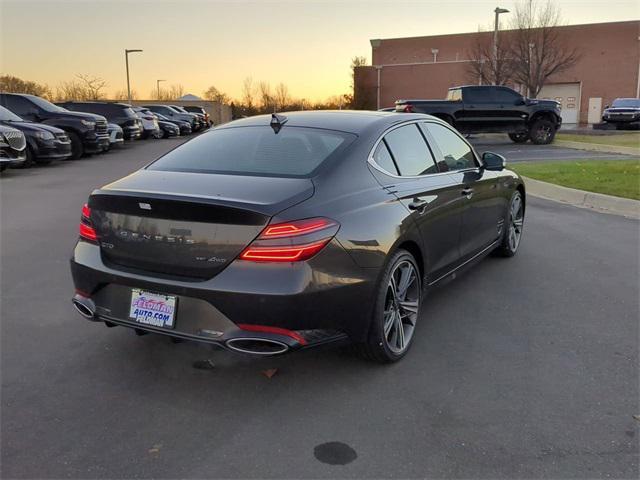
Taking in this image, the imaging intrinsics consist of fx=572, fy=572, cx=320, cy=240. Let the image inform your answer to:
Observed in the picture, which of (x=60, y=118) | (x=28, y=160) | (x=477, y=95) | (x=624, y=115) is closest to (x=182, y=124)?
(x=60, y=118)

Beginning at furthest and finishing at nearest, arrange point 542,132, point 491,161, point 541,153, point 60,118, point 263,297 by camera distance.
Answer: point 542,132
point 541,153
point 60,118
point 491,161
point 263,297

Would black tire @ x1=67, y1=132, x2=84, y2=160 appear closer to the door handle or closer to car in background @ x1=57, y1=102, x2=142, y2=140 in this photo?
car in background @ x1=57, y1=102, x2=142, y2=140

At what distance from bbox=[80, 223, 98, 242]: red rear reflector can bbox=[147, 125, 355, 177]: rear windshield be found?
0.61 metres

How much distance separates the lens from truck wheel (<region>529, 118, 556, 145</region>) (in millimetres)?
20797

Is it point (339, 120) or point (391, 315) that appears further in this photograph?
point (339, 120)

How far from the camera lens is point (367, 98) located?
194 feet

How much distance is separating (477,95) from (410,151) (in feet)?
57.4

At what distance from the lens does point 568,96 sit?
4916 cm

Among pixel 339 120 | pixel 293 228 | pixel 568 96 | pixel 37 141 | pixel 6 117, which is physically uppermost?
pixel 568 96

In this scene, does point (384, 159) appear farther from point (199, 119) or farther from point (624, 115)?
point (199, 119)

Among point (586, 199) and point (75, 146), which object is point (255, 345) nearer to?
point (586, 199)

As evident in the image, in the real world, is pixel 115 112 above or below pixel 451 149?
above

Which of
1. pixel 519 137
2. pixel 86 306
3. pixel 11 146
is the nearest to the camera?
pixel 86 306

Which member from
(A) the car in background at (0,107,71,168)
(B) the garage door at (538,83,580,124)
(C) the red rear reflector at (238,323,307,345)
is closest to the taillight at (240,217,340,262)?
(C) the red rear reflector at (238,323,307,345)
